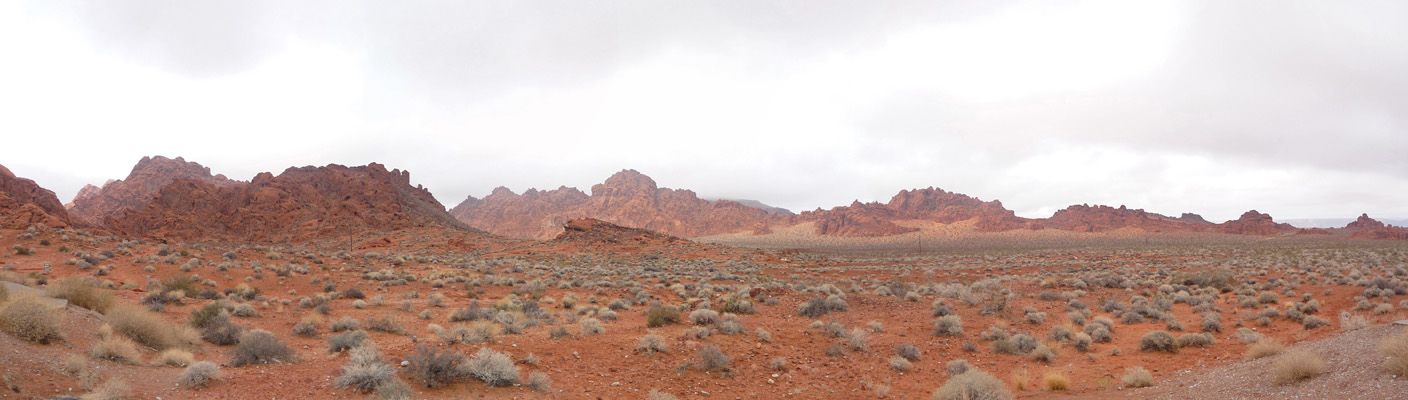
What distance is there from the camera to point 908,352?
11.1 metres

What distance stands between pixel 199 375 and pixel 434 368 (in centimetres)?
264

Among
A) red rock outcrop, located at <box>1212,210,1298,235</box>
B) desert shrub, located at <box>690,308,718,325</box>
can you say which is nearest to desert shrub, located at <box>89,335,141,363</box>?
desert shrub, located at <box>690,308,718,325</box>

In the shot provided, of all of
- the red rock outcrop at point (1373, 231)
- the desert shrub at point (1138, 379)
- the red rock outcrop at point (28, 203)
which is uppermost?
the red rock outcrop at point (1373, 231)

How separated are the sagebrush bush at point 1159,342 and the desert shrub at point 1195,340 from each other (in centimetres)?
26

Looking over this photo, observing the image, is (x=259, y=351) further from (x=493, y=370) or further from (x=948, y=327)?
(x=948, y=327)

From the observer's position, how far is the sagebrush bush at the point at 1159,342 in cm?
1095

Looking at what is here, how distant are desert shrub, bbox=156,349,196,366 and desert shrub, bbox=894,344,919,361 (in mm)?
11580

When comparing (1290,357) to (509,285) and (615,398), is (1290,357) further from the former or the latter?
(509,285)

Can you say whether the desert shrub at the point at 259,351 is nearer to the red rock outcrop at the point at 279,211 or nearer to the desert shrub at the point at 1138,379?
the desert shrub at the point at 1138,379

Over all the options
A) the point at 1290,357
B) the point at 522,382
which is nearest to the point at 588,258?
the point at 522,382

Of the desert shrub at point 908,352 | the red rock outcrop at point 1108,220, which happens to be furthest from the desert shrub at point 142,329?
the red rock outcrop at point 1108,220

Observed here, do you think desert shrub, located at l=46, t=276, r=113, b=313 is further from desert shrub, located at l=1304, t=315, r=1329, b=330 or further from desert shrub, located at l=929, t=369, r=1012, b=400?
desert shrub, located at l=1304, t=315, r=1329, b=330

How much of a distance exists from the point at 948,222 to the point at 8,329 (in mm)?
142058

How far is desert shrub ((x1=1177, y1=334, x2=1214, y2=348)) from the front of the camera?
11180 mm
